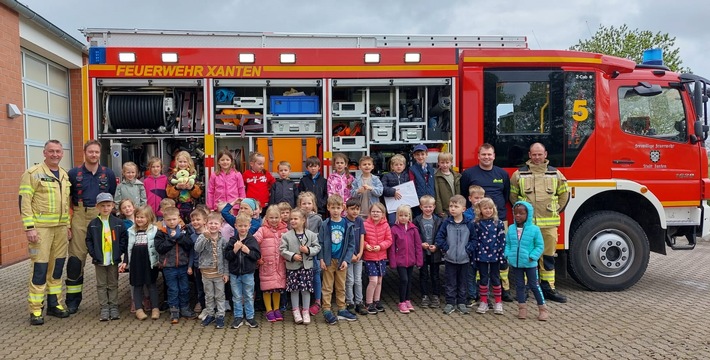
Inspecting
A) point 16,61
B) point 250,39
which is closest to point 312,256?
point 250,39

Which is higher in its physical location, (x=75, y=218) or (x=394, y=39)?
(x=394, y=39)

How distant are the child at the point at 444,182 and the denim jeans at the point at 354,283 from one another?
1.17 metres

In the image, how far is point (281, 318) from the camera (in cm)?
521

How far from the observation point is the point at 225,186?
5.59 m

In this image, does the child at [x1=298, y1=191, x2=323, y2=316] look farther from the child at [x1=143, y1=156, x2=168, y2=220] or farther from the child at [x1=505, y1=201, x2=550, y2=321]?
the child at [x1=505, y1=201, x2=550, y2=321]

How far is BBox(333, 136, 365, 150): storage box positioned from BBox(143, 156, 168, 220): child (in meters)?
1.99

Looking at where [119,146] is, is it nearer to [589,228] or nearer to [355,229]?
[355,229]

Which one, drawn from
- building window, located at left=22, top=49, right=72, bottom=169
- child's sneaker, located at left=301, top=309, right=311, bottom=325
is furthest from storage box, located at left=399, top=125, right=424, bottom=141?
building window, located at left=22, top=49, right=72, bottom=169

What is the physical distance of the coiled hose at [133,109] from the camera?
584 centimetres

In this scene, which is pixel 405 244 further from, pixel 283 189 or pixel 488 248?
pixel 283 189

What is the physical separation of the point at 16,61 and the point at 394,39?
248 inches

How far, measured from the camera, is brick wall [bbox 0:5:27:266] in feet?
26.0

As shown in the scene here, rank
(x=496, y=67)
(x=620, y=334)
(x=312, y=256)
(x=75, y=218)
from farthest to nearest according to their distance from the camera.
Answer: (x=496, y=67) → (x=75, y=218) → (x=312, y=256) → (x=620, y=334)

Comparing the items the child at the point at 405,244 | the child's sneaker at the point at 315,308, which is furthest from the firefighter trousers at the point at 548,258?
the child's sneaker at the point at 315,308
